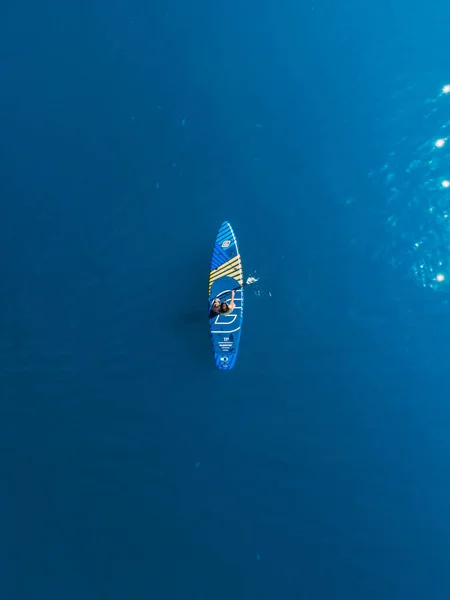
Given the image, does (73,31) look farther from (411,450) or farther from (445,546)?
(445,546)

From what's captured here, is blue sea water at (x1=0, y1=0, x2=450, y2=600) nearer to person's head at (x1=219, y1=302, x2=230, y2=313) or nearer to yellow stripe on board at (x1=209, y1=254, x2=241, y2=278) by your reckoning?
yellow stripe on board at (x1=209, y1=254, x2=241, y2=278)

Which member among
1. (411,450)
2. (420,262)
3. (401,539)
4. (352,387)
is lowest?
(401,539)

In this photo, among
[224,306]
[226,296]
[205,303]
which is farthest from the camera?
[205,303]

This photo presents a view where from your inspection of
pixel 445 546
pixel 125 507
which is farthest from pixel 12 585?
pixel 445 546

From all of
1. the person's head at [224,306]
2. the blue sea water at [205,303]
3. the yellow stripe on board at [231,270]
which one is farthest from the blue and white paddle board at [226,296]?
the blue sea water at [205,303]

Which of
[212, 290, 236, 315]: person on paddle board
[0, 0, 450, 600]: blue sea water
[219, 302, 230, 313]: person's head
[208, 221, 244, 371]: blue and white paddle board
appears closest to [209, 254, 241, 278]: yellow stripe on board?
[208, 221, 244, 371]: blue and white paddle board

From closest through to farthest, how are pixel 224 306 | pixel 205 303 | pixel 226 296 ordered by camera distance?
pixel 224 306
pixel 226 296
pixel 205 303

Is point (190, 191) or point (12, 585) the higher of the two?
point (190, 191)

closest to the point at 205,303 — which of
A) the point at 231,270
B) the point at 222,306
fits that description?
the point at 222,306

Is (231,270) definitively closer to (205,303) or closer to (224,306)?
(224,306)
